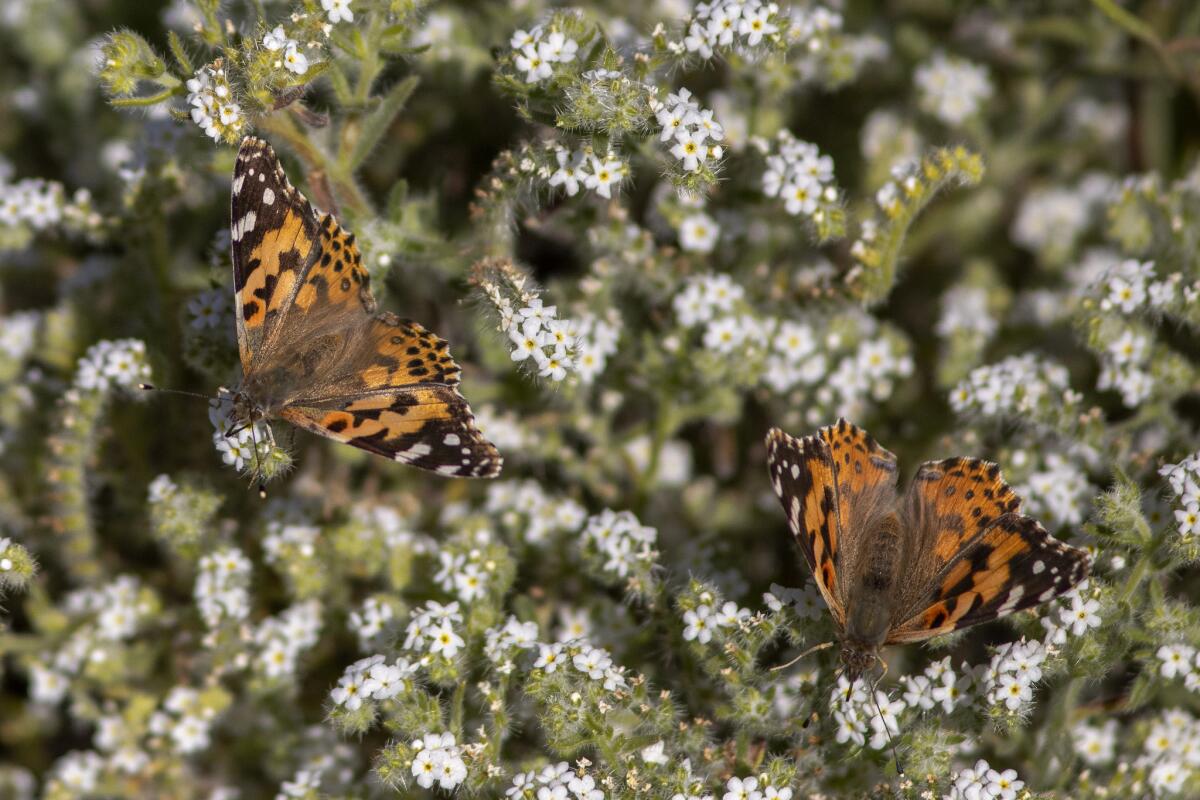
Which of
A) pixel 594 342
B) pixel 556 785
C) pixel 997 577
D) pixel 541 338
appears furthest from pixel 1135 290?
pixel 556 785

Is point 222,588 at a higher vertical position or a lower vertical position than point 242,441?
lower

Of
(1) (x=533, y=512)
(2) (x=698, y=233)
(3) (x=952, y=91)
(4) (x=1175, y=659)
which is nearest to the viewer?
(4) (x=1175, y=659)

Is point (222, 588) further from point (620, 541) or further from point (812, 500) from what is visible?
point (812, 500)

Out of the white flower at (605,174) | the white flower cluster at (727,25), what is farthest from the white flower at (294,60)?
the white flower cluster at (727,25)

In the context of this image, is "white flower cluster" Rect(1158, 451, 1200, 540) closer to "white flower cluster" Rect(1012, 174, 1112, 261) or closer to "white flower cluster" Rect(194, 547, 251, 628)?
"white flower cluster" Rect(1012, 174, 1112, 261)

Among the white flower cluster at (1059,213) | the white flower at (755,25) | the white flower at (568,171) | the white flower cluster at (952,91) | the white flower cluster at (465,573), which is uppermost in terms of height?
the white flower cluster at (952,91)

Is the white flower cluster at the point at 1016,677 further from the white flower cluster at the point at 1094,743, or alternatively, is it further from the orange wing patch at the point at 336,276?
the orange wing patch at the point at 336,276

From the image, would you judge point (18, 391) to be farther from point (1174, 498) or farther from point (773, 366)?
point (1174, 498)
